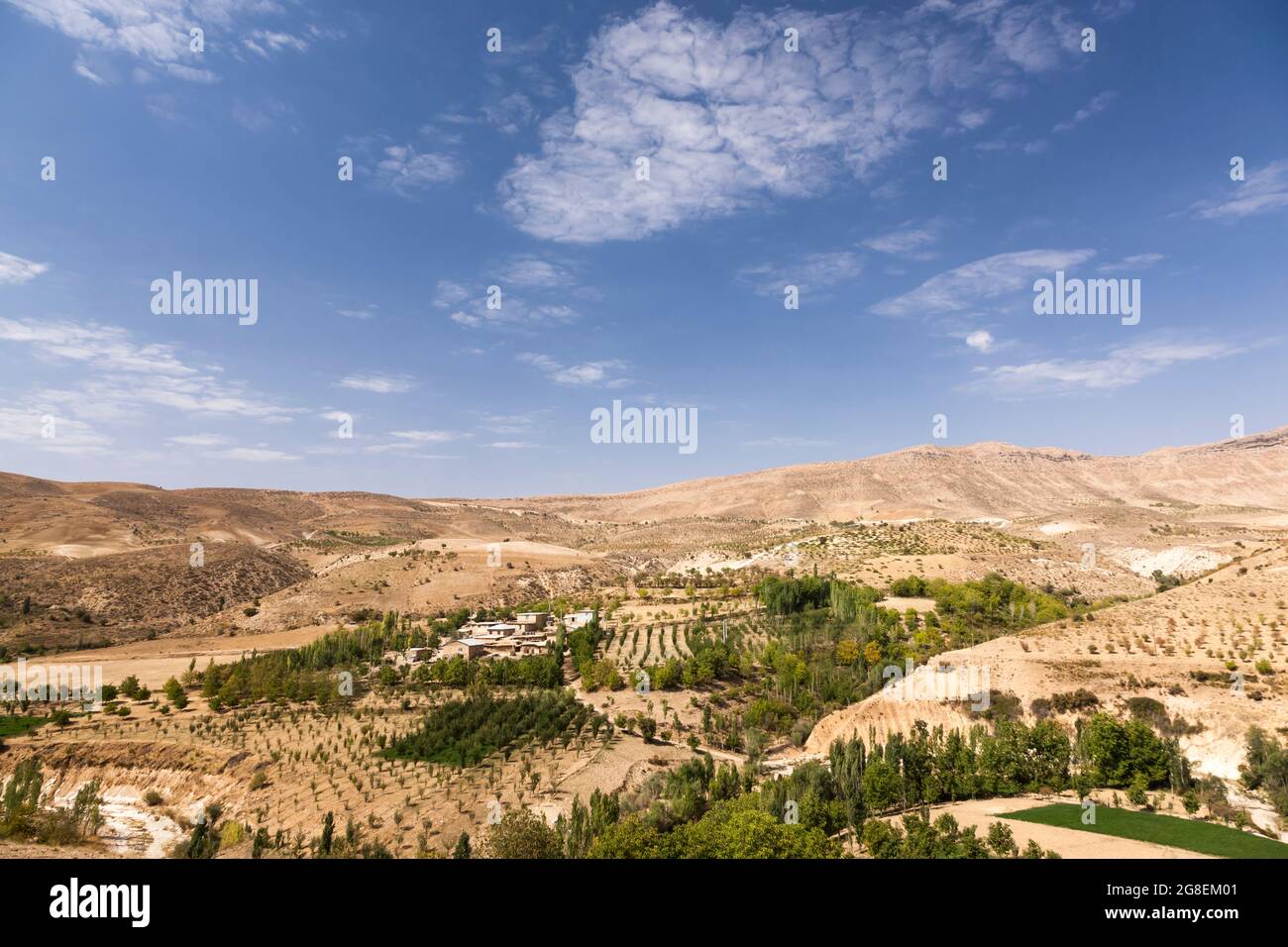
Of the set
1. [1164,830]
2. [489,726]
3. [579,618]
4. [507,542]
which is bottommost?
[489,726]

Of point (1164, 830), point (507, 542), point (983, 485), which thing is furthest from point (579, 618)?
point (983, 485)

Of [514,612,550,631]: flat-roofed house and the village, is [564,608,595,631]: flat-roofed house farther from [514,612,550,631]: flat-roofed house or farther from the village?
[514,612,550,631]: flat-roofed house

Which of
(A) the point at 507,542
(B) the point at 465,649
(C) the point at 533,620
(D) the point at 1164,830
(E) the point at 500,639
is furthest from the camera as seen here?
(A) the point at 507,542

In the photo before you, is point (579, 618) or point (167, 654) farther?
point (579, 618)

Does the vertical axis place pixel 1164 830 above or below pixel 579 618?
below

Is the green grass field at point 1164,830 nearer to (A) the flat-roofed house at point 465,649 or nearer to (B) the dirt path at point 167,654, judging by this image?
(A) the flat-roofed house at point 465,649

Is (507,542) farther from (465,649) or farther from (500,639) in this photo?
(465,649)

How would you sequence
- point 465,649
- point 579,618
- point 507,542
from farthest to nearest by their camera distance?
point 507,542 → point 579,618 → point 465,649
